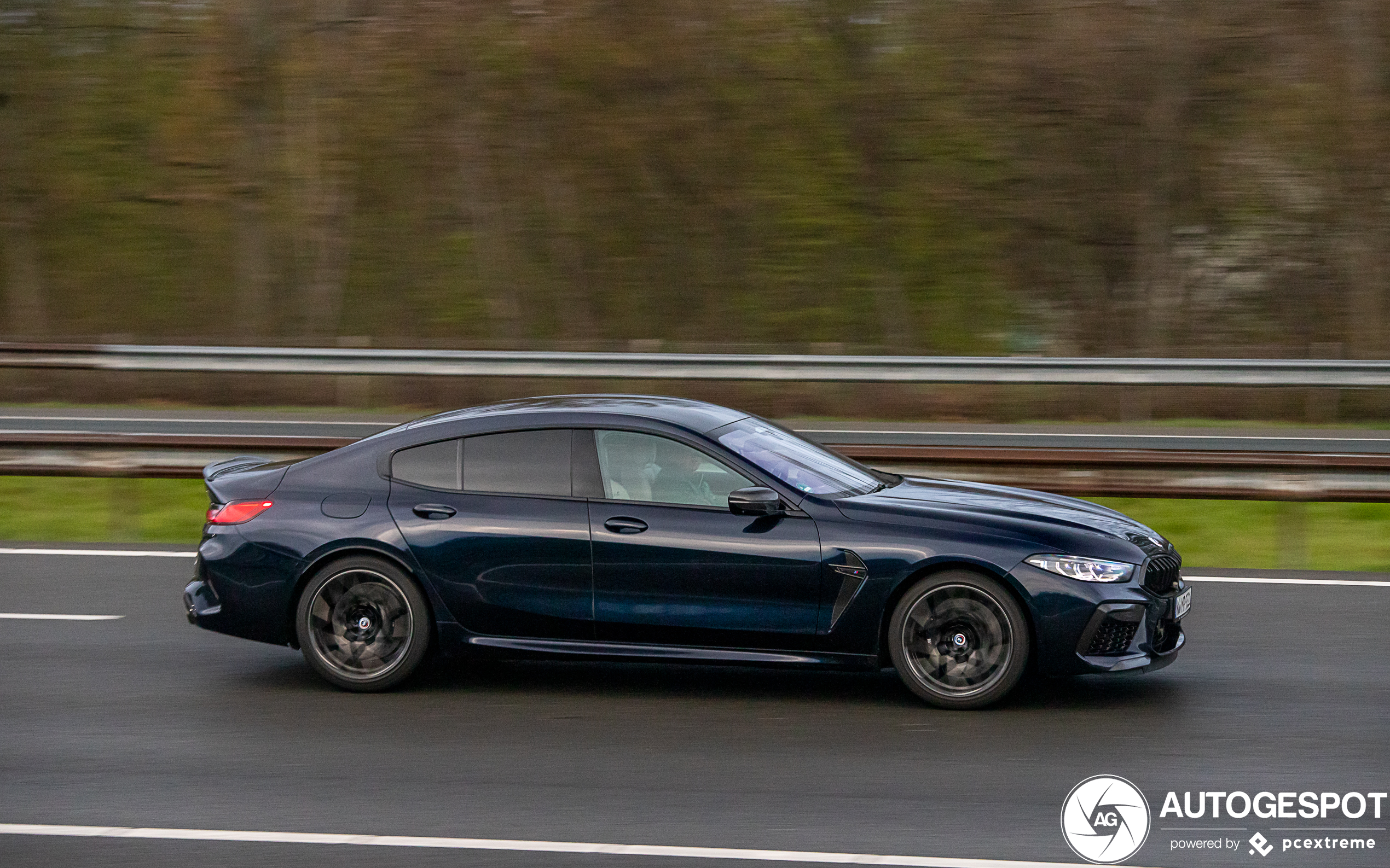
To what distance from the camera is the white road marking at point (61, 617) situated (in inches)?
336

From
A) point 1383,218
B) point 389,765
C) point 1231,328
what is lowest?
point 389,765

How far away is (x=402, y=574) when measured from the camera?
6844mm

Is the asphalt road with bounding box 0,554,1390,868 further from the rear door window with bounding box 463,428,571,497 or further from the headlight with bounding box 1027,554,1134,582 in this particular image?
the rear door window with bounding box 463,428,571,497

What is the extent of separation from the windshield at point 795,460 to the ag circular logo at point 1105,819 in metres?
1.88

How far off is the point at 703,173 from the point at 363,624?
1671 centimetres

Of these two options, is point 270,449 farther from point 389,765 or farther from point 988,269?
point 988,269

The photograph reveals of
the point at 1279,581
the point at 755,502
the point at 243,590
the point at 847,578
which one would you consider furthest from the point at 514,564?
the point at 1279,581

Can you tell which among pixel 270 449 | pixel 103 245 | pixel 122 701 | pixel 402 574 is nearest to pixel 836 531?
pixel 402 574

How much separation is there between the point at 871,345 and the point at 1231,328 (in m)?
5.12

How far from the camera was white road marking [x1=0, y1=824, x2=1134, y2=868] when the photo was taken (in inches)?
188

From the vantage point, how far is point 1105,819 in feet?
17.1

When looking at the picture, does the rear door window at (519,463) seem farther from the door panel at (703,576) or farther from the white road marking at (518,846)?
the white road marking at (518,846)

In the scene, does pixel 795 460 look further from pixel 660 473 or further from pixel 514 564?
pixel 514 564
